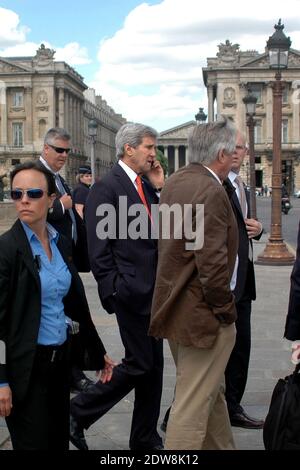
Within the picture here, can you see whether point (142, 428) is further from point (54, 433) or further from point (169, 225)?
point (169, 225)

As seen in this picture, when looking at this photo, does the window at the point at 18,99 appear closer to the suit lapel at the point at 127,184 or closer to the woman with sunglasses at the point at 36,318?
the suit lapel at the point at 127,184

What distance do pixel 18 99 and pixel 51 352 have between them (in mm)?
103313

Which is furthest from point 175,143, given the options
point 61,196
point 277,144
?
point 61,196

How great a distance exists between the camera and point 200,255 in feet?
11.0

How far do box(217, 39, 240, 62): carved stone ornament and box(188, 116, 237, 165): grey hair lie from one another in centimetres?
9791

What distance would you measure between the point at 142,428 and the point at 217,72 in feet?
315

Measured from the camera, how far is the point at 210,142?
364 cm

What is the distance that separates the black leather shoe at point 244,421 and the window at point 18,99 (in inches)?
3974

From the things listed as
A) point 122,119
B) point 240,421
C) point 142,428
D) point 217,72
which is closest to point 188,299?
point 142,428

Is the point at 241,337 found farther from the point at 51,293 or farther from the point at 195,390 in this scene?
the point at 51,293

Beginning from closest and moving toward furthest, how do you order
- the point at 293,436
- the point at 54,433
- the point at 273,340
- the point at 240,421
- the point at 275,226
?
the point at 293,436
the point at 54,433
the point at 240,421
the point at 273,340
the point at 275,226

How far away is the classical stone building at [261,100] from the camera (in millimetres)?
93312

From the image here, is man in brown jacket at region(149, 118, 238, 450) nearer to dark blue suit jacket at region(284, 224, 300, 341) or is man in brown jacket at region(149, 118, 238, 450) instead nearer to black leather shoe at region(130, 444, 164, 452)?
dark blue suit jacket at region(284, 224, 300, 341)

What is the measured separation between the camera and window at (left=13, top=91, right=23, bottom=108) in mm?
102312
